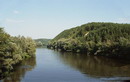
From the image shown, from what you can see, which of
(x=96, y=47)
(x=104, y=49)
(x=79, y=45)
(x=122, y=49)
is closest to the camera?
(x=122, y=49)

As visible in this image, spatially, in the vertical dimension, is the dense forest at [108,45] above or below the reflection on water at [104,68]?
above

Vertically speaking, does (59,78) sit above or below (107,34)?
below

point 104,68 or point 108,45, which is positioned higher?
point 108,45

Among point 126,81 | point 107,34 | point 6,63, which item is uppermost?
point 107,34

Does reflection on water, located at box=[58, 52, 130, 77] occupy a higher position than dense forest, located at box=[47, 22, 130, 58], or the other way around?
dense forest, located at box=[47, 22, 130, 58]

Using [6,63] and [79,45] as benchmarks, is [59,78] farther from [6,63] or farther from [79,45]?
[79,45]

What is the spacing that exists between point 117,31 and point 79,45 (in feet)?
115

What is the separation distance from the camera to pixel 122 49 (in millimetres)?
99188

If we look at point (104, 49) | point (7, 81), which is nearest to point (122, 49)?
point (104, 49)

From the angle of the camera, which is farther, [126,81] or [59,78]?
[59,78]

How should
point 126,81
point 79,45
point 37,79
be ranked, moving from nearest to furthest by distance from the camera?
1. point 126,81
2. point 37,79
3. point 79,45

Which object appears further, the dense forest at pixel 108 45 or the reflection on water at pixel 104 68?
the dense forest at pixel 108 45

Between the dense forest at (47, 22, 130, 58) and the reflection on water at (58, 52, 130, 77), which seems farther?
the dense forest at (47, 22, 130, 58)

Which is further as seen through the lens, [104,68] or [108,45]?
[108,45]
